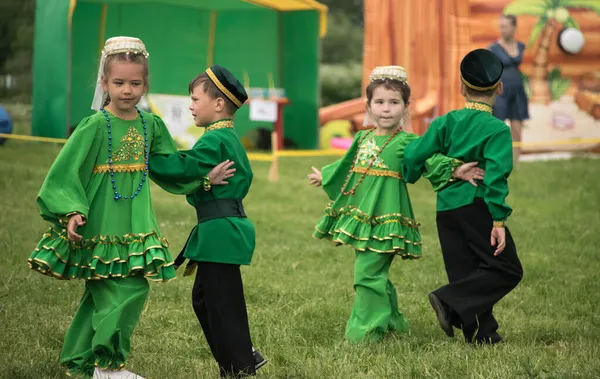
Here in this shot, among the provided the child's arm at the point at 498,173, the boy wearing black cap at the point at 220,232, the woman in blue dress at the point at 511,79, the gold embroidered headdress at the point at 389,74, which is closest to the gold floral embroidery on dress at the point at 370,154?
the gold embroidered headdress at the point at 389,74

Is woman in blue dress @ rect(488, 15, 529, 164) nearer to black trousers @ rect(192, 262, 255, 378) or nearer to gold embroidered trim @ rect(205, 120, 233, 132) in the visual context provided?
gold embroidered trim @ rect(205, 120, 233, 132)

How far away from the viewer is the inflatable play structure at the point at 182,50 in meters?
13.0

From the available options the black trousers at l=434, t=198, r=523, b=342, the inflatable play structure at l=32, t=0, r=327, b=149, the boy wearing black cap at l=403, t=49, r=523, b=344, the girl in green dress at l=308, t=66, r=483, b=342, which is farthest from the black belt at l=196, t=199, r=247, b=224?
the inflatable play structure at l=32, t=0, r=327, b=149

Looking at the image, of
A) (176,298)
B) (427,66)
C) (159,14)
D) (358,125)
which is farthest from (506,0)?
(176,298)

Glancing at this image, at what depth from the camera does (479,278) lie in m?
5.47

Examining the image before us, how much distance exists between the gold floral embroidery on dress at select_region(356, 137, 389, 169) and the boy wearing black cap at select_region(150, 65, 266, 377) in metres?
1.31

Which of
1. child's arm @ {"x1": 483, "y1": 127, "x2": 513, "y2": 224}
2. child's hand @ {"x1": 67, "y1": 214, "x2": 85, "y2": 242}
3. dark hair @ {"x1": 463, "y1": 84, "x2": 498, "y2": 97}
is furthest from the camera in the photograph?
dark hair @ {"x1": 463, "y1": 84, "x2": 498, "y2": 97}

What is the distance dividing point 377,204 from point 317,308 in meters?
1.02

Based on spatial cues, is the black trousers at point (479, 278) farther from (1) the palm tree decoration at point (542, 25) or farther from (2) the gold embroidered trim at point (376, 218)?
(1) the palm tree decoration at point (542, 25)

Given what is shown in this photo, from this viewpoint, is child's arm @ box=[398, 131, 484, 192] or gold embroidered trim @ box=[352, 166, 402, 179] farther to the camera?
gold embroidered trim @ box=[352, 166, 402, 179]

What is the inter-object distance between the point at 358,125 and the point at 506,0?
324 centimetres

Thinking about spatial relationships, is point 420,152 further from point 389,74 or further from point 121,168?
point 121,168

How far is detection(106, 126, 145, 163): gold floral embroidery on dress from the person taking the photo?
449cm

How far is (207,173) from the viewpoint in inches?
183
